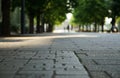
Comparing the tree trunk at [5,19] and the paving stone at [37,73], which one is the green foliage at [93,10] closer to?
the tree trunk at [5,19]

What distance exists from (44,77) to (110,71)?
138cm

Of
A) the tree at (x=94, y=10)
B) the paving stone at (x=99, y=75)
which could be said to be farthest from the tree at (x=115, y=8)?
the paving stone at (x=99, y=75)

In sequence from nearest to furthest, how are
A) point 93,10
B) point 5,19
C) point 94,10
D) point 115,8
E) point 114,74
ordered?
point 114,74, point 5,19, point 115,8, point 94,10, point 93,10

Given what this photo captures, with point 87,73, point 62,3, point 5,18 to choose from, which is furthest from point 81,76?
point 62,3

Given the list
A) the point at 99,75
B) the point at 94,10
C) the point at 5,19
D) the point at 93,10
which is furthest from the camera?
the point at 93,10

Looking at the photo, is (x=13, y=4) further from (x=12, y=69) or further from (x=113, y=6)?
(x=12, y=69)

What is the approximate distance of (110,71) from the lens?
7027mm

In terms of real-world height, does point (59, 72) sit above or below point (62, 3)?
below

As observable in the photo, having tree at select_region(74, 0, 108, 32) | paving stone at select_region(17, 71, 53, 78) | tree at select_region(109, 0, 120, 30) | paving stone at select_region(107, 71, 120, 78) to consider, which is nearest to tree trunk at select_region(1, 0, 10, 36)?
paving stone at select_region(17, 71, 53, 78)

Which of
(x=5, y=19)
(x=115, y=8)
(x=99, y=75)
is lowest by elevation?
(x=99, y=75)

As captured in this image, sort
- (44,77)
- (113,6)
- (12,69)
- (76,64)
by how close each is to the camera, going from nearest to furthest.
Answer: (44,77), (12,69), (76,64), (113,6)

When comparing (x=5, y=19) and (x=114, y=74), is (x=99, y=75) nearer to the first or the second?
(x=114, y=74)

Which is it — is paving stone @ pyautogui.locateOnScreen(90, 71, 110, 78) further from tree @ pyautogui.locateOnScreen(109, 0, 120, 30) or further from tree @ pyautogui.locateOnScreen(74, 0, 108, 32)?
tree @ pyautogui.locateOnScreen(74, 0, 108, 32)

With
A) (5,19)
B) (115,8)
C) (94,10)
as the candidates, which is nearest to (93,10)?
(94,10)
